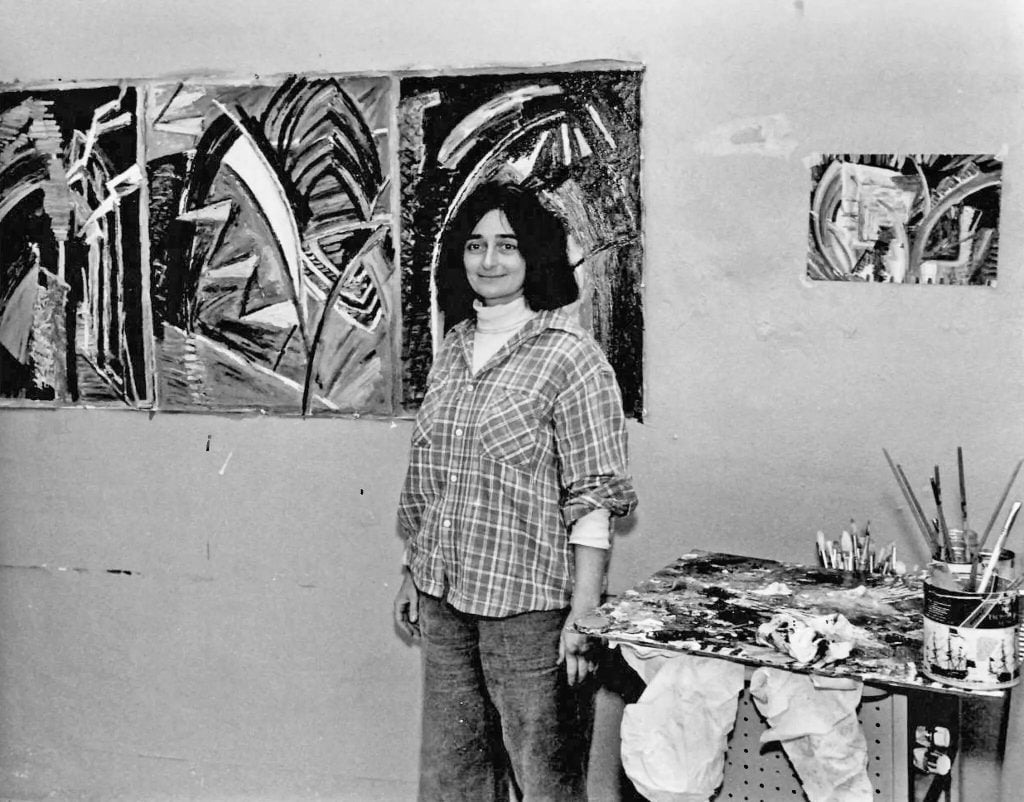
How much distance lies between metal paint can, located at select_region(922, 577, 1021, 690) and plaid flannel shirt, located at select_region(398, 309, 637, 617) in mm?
538

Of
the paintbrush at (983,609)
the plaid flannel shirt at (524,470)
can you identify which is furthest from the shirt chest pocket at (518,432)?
the paintbrush at (983,609)

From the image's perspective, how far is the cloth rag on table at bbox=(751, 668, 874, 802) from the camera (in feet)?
5.21

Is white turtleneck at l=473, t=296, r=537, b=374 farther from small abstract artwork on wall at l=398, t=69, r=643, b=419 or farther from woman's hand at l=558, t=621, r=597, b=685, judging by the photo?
woman's hand at l=558, t=621, r=597, b=685

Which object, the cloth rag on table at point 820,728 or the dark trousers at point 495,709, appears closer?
the cloth rag on table at point 820,728

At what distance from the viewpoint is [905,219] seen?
6.57 feet

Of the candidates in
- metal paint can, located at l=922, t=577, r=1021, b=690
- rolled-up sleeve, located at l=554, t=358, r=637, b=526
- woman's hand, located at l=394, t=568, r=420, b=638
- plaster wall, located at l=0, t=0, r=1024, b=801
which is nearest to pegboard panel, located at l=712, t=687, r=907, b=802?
metal paint can, located at l=922, t=577, r=1021, b=690

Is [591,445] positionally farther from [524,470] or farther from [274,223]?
[274,223]

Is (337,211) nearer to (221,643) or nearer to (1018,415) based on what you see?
(221,643)

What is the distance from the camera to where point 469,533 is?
188 centimetres

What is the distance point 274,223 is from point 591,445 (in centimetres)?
87

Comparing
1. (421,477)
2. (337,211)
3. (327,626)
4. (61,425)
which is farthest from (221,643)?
(337,211)

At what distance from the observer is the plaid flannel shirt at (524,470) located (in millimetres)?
1853

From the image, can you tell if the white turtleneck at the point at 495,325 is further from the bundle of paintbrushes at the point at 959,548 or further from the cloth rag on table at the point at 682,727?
the bundle of paintbrushes at the point at 959,548

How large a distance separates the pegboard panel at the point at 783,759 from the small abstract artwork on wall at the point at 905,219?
0.77 metres
